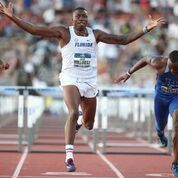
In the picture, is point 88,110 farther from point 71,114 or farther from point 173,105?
point 173,105

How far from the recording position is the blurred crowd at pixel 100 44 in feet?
106

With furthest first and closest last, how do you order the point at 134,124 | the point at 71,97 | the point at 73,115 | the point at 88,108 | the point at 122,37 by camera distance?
the point at 134,124, the point at 88,108, the point at 122,37, the point at 71,97, the point at 73,115

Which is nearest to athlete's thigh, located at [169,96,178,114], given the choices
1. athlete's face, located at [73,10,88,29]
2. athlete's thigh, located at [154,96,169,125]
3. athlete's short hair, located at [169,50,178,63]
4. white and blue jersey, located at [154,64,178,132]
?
white and blue jersey, located at [154,64,178,132]

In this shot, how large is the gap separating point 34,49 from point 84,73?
77.8 ft

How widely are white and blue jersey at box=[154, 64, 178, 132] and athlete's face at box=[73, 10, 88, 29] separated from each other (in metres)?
1.27

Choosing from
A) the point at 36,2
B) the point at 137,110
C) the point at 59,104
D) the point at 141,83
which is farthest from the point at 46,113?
the point at 137,110

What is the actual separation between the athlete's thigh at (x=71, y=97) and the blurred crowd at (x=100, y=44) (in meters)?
18.5

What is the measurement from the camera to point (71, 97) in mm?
11648

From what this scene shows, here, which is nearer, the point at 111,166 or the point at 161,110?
the point at 161,110

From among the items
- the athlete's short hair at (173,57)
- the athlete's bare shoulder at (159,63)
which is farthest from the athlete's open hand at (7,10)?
the athlete's short hair at (173,57)

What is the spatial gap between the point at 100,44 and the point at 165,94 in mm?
19374

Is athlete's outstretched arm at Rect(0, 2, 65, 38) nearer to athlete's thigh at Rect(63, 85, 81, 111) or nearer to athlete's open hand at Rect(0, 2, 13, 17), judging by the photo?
athlete's open hand at Rect(0, 2, 13, 17)

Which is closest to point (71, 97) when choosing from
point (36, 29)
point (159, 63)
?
point (36, 29)

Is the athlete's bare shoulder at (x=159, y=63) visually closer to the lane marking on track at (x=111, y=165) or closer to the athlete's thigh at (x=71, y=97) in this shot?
the athlete's thigh at (x=71, y=97)
